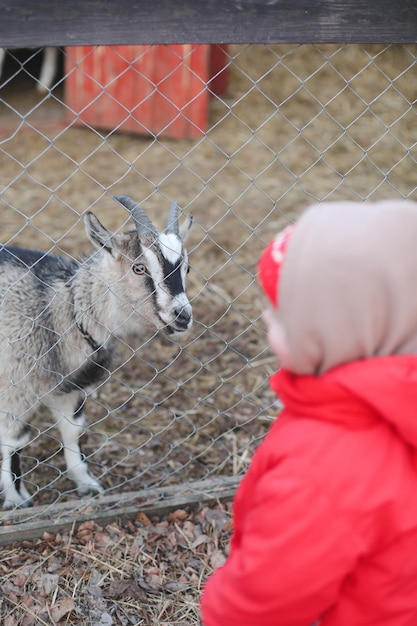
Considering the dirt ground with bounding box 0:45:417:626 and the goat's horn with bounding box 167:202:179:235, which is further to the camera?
the goat's horn with bounding box 167:202:179:235

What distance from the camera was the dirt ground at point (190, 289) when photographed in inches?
98.8

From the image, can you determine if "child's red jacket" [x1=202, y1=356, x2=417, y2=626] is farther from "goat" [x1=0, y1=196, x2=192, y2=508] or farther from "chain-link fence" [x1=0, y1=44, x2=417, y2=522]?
"goat" [x1=0, y1=196, x2=192, y2=508]

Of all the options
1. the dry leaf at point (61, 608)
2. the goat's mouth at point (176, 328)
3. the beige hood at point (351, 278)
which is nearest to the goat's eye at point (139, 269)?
the goat's mouth at point (176, 328)

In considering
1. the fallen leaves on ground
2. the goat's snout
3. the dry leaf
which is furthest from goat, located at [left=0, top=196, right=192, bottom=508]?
the dry leaf

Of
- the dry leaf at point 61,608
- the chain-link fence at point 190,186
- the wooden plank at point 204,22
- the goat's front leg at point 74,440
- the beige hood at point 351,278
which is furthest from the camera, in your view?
the chain-link fence at point 190,186

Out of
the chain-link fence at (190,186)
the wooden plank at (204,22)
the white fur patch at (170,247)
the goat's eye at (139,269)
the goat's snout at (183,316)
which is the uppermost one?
the wooden plank at (204,22)

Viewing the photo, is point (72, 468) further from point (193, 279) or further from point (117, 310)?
point (193, 279)

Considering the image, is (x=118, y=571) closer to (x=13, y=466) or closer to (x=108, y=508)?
(x=108, y=508)

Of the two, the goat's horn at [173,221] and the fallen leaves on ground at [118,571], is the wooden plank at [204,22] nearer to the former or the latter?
the goat's horn at [173,221]

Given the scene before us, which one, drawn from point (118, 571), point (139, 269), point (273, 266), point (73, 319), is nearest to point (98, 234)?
point (139, 269)

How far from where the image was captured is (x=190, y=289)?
428 cm

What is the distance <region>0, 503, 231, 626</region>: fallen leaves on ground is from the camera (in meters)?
2.37

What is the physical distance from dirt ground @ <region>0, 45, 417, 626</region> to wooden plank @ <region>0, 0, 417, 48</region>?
0.79ft

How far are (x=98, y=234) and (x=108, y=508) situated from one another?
104cm
